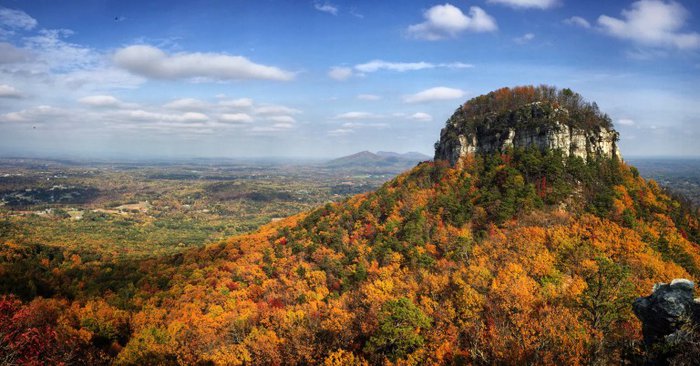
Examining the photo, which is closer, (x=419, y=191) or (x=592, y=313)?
(x=592, y=313)

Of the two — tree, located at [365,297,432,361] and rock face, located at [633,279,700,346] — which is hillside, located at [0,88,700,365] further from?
rock face, located at [633,279,700,346]

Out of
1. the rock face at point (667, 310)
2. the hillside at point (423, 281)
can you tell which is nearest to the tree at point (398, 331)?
the hillside at point (423, 281)

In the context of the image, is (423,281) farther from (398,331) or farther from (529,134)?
(529,134)

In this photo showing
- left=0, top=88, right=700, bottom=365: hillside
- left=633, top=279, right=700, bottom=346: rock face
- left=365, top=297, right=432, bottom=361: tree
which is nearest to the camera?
left=633, top=279, right=700, bottom=346: rock face

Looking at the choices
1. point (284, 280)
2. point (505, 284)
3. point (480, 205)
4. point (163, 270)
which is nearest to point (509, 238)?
point (480, 205)

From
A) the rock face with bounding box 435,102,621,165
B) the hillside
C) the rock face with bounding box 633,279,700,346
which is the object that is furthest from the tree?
the rock face with bounding box 435,102,621,165

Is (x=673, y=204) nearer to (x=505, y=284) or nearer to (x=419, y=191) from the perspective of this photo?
(x=419, y=191)
